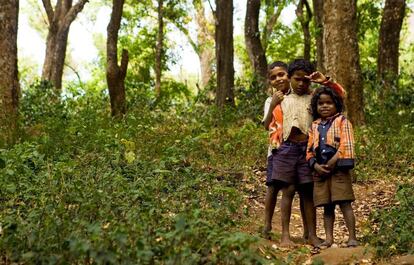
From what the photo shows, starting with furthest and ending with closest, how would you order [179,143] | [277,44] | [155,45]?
[277,44]
[155,45]
[179,143]

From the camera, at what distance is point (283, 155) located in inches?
217

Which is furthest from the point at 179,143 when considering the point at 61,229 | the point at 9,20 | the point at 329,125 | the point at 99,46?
the point at 99,46

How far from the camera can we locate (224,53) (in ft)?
47.6

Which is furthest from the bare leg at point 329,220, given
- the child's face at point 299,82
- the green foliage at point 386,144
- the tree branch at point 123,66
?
the tree branch at point 123,66

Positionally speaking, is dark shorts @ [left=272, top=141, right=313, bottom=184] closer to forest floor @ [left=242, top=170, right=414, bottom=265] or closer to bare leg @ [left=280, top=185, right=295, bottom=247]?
bare leg @ [left=280, top=185, right=295, bottom=247]

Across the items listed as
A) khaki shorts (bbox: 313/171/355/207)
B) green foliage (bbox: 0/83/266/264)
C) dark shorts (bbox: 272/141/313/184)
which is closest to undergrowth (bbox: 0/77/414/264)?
green foliage (bbox: 0/83/266/264)

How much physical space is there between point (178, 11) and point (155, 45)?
233cm

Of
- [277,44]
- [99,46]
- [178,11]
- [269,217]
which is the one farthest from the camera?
[99,46]

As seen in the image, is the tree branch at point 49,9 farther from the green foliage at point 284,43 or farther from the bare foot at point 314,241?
the bare foot at point 314,241

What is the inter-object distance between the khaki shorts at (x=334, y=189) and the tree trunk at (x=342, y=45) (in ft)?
14.3

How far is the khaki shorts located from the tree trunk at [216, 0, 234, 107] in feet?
27.8

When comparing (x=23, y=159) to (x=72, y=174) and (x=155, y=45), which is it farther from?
(x=155, y=45)

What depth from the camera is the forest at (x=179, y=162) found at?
359 centimetres

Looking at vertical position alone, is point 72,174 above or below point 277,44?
below
